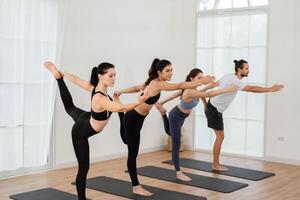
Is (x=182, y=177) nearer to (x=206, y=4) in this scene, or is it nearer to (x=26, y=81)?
(x=26, y=81)

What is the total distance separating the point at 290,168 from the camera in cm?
608

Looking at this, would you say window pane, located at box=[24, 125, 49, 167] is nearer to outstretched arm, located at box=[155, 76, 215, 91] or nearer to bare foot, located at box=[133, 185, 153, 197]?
bare foot, located at box=[133, 185, 153, 197]

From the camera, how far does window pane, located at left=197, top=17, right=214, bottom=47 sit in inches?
286

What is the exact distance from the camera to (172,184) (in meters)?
5.04

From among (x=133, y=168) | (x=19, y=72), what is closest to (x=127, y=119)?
(x=133, y=168)

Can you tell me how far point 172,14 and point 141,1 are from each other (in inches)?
31.1

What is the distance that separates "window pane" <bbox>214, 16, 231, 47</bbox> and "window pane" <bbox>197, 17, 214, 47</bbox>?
96mm

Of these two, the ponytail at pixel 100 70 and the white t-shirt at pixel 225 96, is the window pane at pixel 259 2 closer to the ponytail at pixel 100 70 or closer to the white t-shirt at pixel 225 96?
the white t-shirt at pixel 225 96

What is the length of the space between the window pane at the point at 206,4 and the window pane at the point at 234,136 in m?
1.93

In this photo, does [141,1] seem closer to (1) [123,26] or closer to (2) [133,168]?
(1) [123,26]

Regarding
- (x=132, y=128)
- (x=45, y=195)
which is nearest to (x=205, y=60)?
(x=132, y=128)

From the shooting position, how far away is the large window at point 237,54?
673cm

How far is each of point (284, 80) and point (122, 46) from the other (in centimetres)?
249

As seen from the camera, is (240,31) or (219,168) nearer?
(219,168)
